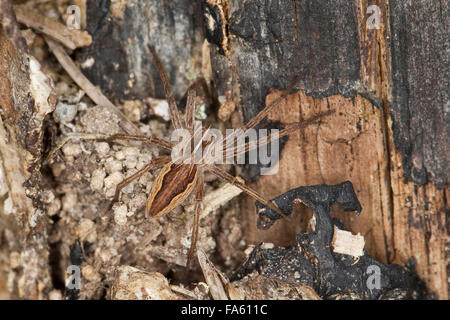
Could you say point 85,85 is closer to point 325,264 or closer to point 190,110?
point 190,110

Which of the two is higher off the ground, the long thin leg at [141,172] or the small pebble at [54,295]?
the long thin leg at [141,172]

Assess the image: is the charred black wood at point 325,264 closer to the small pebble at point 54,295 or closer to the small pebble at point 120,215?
the small pebble at point 120,215

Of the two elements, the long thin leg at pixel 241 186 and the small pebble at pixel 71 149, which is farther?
the small pebble at pixel 71 149

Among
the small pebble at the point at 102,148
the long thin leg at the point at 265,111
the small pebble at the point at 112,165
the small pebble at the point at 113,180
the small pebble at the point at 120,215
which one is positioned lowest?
the small pebble at the point at 120,215

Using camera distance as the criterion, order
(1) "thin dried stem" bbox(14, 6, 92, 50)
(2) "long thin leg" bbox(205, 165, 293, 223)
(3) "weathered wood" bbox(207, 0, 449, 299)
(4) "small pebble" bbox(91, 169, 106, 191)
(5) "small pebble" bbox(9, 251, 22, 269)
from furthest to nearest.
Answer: (5) "small pebble" bbox(9, 251, 22, 269)
(1) "thin dried stem" bbox(14, 6, 92, 50)
(4) "small pebble" bbox(91, 169, 106, 191)
(2) "long thin leg" bbox(205, 165, 293, 223)
(3) "weathered wood" bbox(207, 0, 449, 299)

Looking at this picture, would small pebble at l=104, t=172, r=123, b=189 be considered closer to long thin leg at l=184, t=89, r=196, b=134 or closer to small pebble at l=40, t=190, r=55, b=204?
small pebble at l=40, t=190, r=55, b=204

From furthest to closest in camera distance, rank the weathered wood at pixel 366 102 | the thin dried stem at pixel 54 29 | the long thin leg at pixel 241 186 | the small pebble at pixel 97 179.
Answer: the thin dried stem at pixel 54 29 < the small pebble at pixel 97 179 < the long thin leg at pixel 241 186 < the weathered wood at pixel 366 102

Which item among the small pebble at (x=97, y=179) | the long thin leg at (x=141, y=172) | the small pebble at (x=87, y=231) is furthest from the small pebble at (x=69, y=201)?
the long thin leg at (x=141, y=172)

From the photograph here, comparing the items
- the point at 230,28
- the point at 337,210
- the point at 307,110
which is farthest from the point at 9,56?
the point at 337,210

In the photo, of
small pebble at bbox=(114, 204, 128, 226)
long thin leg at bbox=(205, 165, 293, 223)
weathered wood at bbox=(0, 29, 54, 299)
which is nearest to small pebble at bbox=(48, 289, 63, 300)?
weathered wood at bbox=(0, 29, 54, 299)
